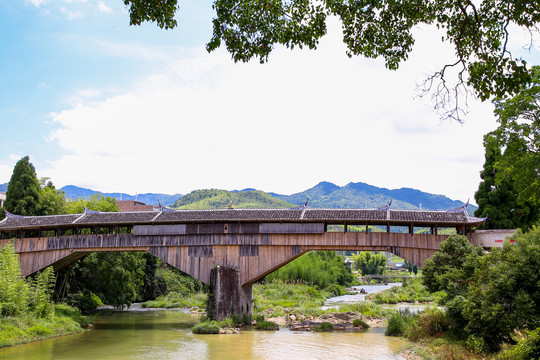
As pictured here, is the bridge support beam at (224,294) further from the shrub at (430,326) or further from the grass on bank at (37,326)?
the shrub at (430,326)

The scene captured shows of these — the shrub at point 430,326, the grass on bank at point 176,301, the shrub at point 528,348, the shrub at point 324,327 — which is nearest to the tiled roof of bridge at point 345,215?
the shrub at point 324,327

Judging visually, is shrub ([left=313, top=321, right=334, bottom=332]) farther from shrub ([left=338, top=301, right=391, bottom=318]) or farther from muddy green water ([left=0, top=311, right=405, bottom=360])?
shrub ([left=338, top=301, right=391, bottom=318])

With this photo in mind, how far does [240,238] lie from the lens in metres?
22.1

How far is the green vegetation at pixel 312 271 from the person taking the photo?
40.5m

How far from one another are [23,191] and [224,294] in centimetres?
1422

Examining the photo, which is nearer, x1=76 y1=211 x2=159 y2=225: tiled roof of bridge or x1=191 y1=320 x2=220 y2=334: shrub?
x1=191 y1=320 x2=220 y2=334: shrub

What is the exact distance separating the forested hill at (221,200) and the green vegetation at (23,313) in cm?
7302

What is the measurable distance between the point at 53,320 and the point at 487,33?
20023 millimetres

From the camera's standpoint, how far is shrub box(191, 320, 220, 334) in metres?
19.8

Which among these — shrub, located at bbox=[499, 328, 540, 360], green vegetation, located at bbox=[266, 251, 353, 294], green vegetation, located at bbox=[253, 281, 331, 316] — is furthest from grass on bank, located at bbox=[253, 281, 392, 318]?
shrub, located at bbox=[499, 328, 540, 360]

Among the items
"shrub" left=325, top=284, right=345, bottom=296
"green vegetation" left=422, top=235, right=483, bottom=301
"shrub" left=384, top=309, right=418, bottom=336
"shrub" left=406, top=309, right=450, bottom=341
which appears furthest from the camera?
"shrub" left=325, top=284, right=345, bottom=296

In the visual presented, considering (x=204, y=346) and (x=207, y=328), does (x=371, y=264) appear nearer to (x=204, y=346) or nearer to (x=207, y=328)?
Result: (x=207, y=328)

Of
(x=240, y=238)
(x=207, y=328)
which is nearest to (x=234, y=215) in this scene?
(x=240, y=238)

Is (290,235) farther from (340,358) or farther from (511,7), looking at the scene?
(511,7)
